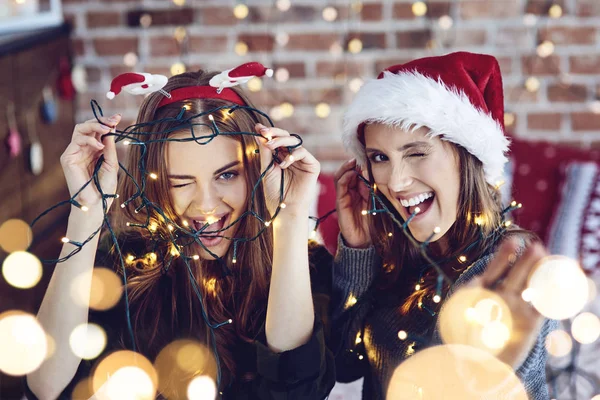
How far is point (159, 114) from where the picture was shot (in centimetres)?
107

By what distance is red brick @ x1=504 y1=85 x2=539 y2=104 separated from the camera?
6.76 ft

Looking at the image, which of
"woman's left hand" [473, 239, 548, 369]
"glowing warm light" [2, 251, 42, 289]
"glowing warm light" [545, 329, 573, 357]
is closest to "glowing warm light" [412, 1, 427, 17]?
"glowing warm light" [545, 329, 573, 357]

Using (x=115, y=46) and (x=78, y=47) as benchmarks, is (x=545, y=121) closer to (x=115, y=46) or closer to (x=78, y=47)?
(x=115, y=46)

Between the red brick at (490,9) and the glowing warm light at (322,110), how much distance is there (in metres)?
0.61

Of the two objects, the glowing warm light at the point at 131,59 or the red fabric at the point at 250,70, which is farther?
the glowing warm light at the point at 131,59

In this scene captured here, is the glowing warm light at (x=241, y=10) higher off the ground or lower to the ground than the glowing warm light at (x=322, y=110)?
higher

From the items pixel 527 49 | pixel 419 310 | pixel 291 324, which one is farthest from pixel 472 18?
pixel 291 324

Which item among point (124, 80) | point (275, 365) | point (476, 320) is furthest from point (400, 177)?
point (124, 80)

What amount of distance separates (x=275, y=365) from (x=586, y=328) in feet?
3.20

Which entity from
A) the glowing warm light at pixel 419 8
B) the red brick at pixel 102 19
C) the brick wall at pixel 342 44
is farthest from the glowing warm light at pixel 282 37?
the red brick at pixel 102 19

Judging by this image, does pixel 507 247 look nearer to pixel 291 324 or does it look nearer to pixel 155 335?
pixel 291 324

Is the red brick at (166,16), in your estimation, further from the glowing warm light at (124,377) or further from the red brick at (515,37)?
the glowing warm light at (124,377)

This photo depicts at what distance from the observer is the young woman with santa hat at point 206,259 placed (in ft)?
3.10

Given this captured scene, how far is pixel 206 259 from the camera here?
1.14 metres
